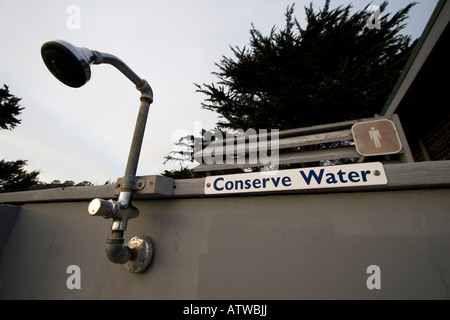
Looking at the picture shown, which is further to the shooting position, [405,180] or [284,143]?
[284,143]

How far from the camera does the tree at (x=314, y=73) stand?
512 cm

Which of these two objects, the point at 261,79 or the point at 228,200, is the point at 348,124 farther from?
the point at 261,79

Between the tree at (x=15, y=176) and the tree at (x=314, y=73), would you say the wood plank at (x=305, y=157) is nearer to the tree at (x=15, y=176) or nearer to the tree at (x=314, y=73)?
the tree at (x=314, y=73)

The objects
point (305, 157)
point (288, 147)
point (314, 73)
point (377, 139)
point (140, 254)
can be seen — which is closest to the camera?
point (140, 254)

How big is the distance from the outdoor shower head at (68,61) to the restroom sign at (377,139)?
8.36 feet

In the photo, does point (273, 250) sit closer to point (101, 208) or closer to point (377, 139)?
point (101, 208)

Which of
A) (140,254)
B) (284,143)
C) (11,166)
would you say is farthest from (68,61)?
(11,166)

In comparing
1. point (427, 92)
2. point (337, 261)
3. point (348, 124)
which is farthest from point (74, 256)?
point (427, 92)

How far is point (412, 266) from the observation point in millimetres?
1140

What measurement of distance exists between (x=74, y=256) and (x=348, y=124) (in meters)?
3.35

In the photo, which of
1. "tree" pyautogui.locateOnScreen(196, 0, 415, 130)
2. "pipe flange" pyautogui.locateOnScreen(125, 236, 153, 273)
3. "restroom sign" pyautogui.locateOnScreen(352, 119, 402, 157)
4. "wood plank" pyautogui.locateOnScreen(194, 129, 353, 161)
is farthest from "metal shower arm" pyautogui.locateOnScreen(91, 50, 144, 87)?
"tree" pyautogui.locateOnScreen(196, 0, 415, 130)

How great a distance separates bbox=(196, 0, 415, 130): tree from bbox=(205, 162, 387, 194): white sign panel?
4.57 m

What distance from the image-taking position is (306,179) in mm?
1364

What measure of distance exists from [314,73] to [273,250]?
6.64 metres
